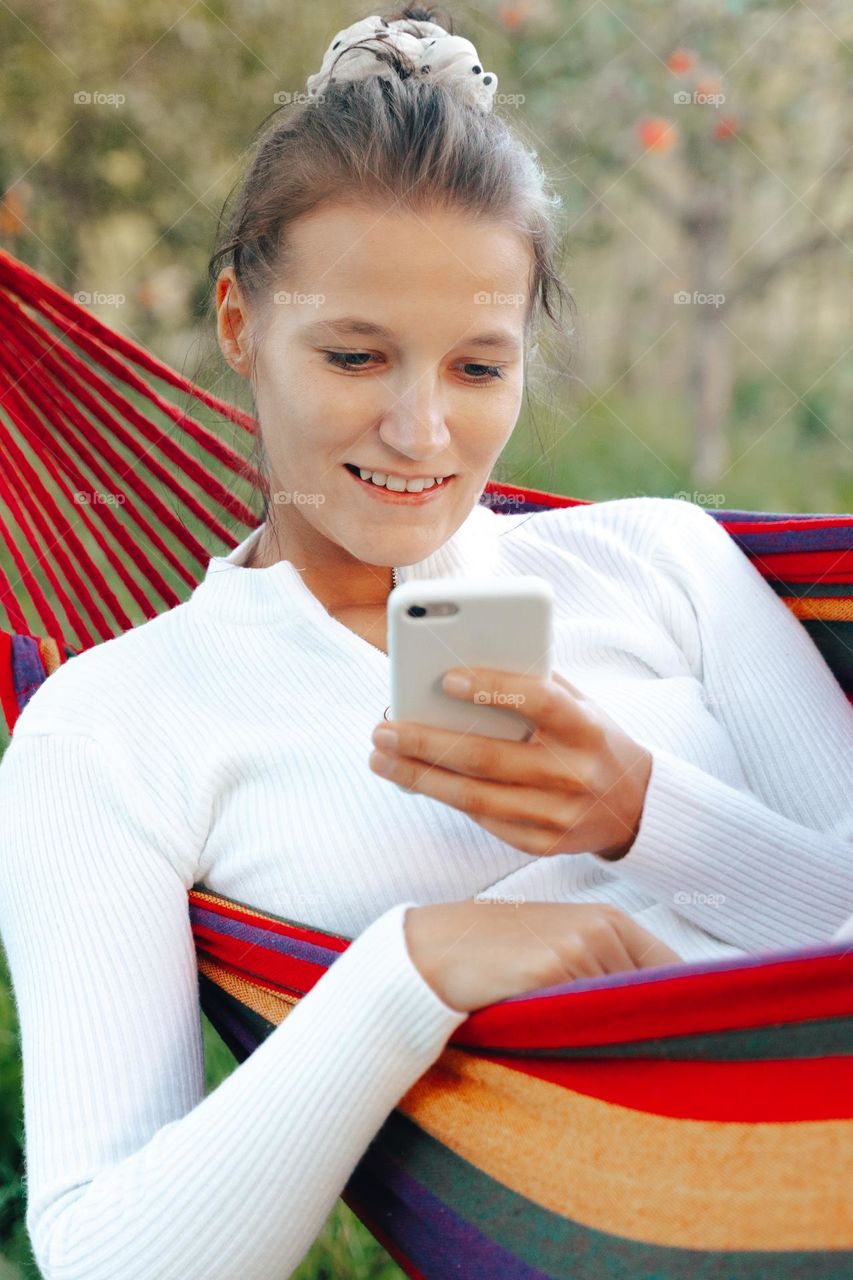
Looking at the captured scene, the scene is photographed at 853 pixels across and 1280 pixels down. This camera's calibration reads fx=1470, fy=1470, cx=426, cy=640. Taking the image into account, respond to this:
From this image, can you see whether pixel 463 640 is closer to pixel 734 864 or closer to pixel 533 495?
pixel 734 864

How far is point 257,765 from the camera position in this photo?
1.20m

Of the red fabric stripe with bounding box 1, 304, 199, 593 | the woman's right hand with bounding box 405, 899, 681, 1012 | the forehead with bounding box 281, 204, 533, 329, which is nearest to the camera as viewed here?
the woman's right hand with bounding box 405, 899, 681, 1012

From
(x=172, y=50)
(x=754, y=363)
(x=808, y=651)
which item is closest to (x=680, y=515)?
(x=808, y=651)

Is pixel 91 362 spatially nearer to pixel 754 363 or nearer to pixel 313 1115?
pixel 313 1115

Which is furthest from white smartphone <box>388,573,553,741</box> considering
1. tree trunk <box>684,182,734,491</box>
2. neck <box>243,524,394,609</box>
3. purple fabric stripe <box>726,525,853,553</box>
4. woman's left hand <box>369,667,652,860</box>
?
tree trunk <box>684,182,734,491</box>

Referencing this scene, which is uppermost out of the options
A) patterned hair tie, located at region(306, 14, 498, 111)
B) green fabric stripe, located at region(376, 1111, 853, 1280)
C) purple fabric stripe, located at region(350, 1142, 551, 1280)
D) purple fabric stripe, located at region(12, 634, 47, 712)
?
patterned hair tie, located at region(306, 14, 498, 111)

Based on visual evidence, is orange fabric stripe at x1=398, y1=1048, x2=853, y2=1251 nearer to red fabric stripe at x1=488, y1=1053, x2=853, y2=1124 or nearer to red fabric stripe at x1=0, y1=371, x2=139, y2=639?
red fabric stripe at x1=488, y1=1053, x2=853, y2=1124

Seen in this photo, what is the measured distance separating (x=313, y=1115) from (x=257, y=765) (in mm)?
323

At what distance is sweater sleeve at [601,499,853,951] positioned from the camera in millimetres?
1144

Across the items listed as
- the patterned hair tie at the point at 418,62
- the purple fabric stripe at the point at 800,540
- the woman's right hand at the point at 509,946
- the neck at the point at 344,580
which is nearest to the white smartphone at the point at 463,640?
the woman's right hand at the point at 509,946

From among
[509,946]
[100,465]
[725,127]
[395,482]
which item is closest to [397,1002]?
[509,946]

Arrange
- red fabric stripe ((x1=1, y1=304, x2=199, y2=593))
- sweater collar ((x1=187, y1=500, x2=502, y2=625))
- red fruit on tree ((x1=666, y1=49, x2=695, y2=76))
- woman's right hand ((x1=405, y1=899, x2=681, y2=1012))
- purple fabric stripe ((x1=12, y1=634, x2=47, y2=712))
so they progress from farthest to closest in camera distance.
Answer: red fruit on tree ((x1=666, y1=49, x2=695, y2=76))
red fabric stripe ((x1=1, y1=304, x2=199, y2=593))
purple fabric stripe ((x1=12, y1=634, x2=47, y2=712))
sweater collar ((x1=187, y1=500, x2=502, y2=625))
woman's right hand ((x1=405, y1=899, x2=681, y2=1012))

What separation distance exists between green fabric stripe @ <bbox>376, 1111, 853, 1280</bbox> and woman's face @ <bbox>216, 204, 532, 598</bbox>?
0.50 metres

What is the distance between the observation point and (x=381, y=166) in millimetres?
1228
